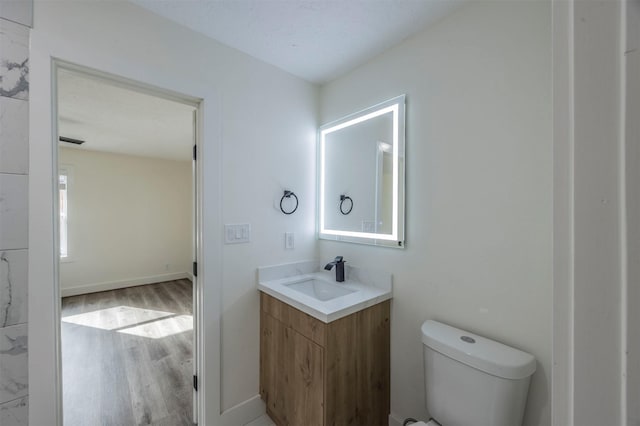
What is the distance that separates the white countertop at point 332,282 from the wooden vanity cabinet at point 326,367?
43mm

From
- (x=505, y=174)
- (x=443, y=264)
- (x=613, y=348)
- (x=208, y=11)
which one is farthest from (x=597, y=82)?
(x=208, y=11)

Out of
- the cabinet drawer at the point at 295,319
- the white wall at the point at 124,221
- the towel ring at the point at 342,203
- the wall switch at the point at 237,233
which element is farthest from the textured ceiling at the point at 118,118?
the cabinet drawer at the point at 295,319

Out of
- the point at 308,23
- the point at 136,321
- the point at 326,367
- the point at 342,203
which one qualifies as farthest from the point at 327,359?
the point at 136,321

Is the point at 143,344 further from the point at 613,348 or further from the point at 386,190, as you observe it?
the point at 613,348

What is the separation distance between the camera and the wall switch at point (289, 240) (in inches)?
73.2

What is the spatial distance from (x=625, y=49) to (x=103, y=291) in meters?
5.72

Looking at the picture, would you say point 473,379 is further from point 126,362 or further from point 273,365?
point 126,362

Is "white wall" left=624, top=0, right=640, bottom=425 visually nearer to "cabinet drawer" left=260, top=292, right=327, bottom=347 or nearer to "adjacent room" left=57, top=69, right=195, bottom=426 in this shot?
"cabinet drawer" left=260, top=292, right=327, bottom=347

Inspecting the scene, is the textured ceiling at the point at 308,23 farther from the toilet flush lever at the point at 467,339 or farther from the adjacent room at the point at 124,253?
the toilet flush lever at the point at 467,339

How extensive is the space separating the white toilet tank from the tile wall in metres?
1.73

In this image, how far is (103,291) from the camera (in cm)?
421

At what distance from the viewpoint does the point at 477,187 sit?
1.20m

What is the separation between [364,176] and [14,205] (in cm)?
170

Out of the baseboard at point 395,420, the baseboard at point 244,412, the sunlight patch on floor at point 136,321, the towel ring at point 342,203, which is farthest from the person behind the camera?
the sunlight patch on floor at point 136,321
